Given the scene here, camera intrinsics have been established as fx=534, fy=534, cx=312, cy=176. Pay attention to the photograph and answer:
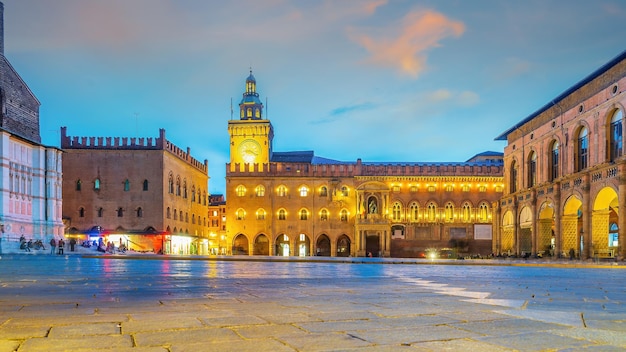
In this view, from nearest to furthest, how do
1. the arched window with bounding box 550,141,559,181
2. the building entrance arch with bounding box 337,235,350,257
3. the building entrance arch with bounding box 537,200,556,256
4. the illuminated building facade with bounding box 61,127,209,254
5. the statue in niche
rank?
the arched window with bounding box 550,141,559,181, the building entrance arch with bounding box 537,200,556,256, the illuminated building facade with bounding box 61,127,209,254, the statue in niche, the building entrance arch with bounding box 337,235,350,257

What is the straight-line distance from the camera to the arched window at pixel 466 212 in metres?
57.3

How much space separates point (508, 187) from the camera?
47.8 m

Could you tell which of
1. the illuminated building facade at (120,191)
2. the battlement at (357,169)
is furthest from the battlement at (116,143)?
the battlement at (357,169)

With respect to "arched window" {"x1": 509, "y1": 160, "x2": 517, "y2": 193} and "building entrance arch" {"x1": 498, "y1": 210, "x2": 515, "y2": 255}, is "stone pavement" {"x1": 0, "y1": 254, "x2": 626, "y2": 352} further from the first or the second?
"arched window" {"x1": 509, "y1": 160, "x2": 517, "y2": 193}

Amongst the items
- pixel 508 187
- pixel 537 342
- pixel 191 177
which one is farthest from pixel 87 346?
pixel 191 177

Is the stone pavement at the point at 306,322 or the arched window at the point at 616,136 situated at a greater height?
the arched window at the point at 616,136

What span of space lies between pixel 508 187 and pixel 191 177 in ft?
115

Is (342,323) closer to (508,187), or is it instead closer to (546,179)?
(546,179)

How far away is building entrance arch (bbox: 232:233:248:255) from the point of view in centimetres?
5850

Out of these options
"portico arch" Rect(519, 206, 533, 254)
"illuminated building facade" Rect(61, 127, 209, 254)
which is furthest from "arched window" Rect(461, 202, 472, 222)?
"illuminated building facade" Rect(61, 127, 209, 254)

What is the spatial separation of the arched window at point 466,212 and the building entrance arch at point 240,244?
23.6m

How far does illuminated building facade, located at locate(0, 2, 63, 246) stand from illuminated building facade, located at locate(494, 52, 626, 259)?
37.7m

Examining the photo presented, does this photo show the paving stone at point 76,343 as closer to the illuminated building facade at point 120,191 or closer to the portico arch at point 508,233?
the portico arch at point 508,233

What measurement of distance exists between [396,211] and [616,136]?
29.0m
